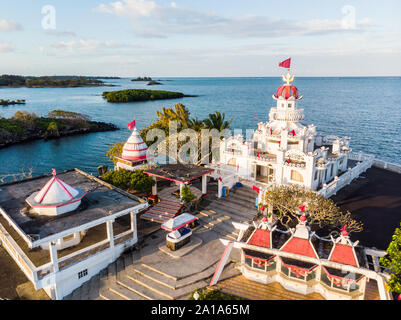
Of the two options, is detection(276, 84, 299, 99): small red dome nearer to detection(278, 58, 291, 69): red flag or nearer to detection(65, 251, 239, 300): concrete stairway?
detection(278, 58, 291, 69): red flag

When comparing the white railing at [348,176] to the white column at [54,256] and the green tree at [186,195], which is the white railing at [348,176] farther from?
the white column at [54,256]

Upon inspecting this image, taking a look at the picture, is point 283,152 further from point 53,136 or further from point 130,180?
point 53,136

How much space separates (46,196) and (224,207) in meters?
14.8


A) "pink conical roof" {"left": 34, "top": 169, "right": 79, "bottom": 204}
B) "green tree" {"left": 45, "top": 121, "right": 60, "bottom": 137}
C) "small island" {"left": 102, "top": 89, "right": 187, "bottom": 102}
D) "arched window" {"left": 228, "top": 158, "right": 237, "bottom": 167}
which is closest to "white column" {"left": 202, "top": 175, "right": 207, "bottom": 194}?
"arched window" {"left": 228, "top": 158, "right": 237, "bottom": 167}

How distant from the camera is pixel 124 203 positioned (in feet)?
72.8

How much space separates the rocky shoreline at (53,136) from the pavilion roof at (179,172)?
5770 centimetres

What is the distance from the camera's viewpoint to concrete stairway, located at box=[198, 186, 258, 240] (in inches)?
960

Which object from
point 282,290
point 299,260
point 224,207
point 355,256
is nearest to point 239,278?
point 282,290

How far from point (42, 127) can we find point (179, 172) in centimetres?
6841

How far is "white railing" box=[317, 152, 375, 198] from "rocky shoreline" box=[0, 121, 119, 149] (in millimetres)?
71643
